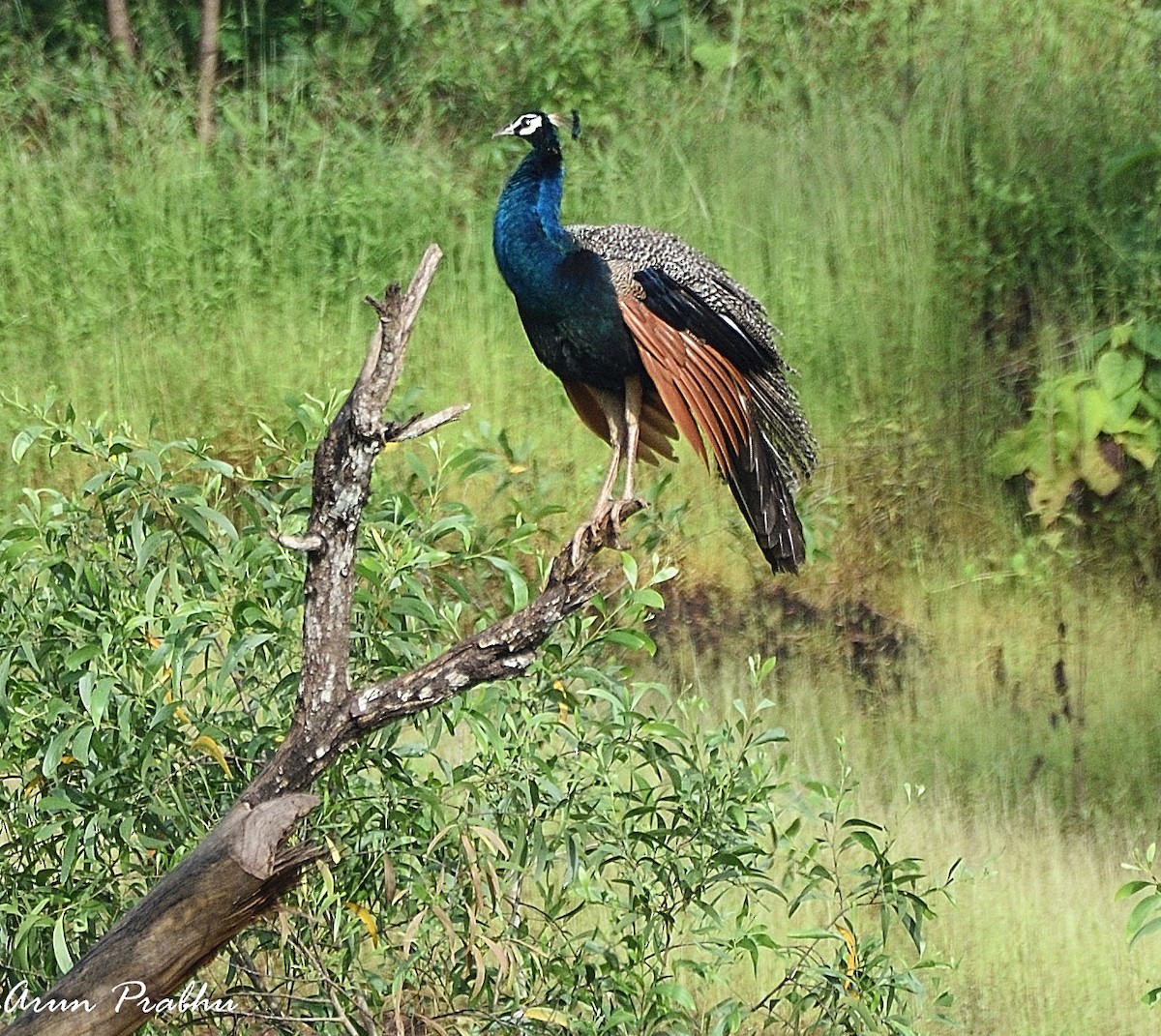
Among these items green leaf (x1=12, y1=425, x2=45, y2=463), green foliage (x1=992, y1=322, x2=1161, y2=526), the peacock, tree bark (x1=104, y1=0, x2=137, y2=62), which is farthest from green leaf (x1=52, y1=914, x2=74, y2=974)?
tree bark (x1=104, y1=0, x2=137, y2=62)

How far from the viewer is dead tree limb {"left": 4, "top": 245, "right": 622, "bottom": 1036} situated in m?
2.85

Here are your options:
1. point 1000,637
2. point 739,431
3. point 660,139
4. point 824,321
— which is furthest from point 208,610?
point 660,139

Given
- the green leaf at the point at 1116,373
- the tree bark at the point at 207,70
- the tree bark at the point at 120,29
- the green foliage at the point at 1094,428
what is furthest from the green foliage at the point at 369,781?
the tree bark at the point at 120,29

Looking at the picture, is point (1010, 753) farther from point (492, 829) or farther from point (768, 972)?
point (492, 829)

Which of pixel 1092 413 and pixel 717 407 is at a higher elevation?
pixel 717 407

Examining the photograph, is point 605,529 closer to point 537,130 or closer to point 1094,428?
point 537,130

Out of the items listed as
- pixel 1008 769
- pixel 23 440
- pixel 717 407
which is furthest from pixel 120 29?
pixel 23 440

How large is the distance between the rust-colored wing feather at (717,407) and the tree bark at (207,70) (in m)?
3.60

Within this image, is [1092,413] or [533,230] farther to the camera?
[1092,413]

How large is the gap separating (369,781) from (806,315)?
151 inches

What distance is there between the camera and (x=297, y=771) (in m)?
2.95

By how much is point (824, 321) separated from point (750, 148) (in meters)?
0.80

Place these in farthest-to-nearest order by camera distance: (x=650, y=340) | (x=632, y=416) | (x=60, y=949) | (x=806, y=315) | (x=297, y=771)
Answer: (x=806, y=315) < (x=632, y=416) < (x=650, y=340) < (x=60, y=949) < (x=297, y=771)

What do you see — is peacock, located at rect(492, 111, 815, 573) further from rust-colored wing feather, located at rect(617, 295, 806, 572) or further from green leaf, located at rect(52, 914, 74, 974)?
green leaf, located at rect(52, 914, 74, 974)
